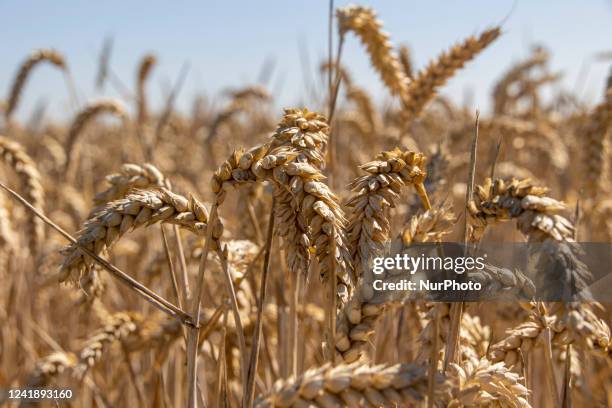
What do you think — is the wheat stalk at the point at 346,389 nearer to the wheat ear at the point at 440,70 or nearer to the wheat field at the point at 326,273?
the wheat field at the point at 326,273

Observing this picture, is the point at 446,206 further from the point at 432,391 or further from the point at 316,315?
the point at 316,315

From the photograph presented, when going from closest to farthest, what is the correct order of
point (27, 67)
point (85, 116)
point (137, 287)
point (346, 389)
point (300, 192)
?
1. point (346, 389)
2. point (300, 192)
3. point (137, 287)
4. point (85, 116)
5. point (27, 67)

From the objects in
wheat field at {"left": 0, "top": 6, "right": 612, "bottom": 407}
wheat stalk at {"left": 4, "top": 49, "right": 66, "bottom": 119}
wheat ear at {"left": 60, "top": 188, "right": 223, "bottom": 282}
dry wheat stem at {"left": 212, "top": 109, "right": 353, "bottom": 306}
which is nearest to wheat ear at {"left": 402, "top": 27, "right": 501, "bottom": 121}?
wheat field at {"left": 0, "top": 6, "right": 612, "bottom": 407}

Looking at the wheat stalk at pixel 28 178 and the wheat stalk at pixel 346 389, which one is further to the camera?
the wheat stalk at pixel 28 178

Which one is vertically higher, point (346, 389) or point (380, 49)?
point (380, 49)

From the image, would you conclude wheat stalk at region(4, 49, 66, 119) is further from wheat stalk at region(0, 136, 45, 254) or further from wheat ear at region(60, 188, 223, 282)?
wheat ear at region(60, 188, 223, 282)

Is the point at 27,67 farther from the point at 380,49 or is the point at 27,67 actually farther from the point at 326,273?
the point at 326,273

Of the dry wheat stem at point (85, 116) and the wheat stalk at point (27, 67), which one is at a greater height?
the wheat stalk at point (27, 67)

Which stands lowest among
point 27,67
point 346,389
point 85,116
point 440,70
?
point 346,389

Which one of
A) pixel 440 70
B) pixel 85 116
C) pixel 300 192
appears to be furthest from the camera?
pixel 85 116

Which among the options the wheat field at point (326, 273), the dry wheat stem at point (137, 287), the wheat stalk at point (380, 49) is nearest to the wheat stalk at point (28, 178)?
the wheat field at point (326, 273)

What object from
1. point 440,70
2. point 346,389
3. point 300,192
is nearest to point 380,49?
→ point 440,70

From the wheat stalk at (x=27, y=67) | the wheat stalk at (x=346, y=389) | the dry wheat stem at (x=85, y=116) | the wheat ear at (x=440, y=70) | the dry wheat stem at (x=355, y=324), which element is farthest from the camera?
the wheat stalk at (x=27, y=67)

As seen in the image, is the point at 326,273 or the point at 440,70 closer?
the point at 326,273
